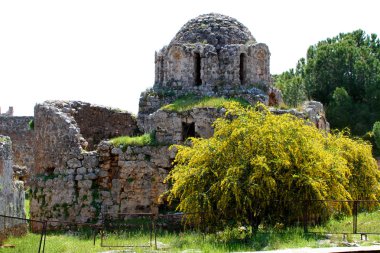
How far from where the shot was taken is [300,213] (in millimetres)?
15984

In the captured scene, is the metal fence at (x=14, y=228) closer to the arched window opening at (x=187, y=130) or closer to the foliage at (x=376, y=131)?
the arched window opening at (x=187, y=130)

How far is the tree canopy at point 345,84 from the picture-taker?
38969 mm

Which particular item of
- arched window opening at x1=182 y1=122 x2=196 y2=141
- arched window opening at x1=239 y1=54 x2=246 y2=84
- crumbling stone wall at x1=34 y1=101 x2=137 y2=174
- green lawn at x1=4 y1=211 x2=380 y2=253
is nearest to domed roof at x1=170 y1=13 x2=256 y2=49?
arched window opening at x1=239 y1=54 x2=246 y2=84

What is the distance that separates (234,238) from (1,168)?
605 cm

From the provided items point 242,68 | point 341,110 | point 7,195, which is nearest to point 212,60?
point 242,68

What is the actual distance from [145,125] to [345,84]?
21.1 meters

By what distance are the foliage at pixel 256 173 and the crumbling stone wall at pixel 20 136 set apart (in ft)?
70.9

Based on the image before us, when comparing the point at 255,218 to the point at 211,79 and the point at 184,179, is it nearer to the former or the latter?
the point at 184,179

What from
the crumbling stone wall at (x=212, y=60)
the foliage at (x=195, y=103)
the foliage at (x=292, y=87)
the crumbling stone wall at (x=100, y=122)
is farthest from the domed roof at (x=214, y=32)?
the foliage at (x=292, y=87)

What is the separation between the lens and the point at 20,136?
3703cm

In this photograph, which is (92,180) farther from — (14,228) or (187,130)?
(14,228)

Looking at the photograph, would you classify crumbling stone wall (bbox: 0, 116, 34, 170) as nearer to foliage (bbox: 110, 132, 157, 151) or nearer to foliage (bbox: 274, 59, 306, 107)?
foliage (bbox: 274, 59, 306, 107)

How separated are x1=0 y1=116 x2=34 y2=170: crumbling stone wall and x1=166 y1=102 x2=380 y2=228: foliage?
70.9 feet

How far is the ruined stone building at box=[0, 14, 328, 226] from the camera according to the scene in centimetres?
2056
